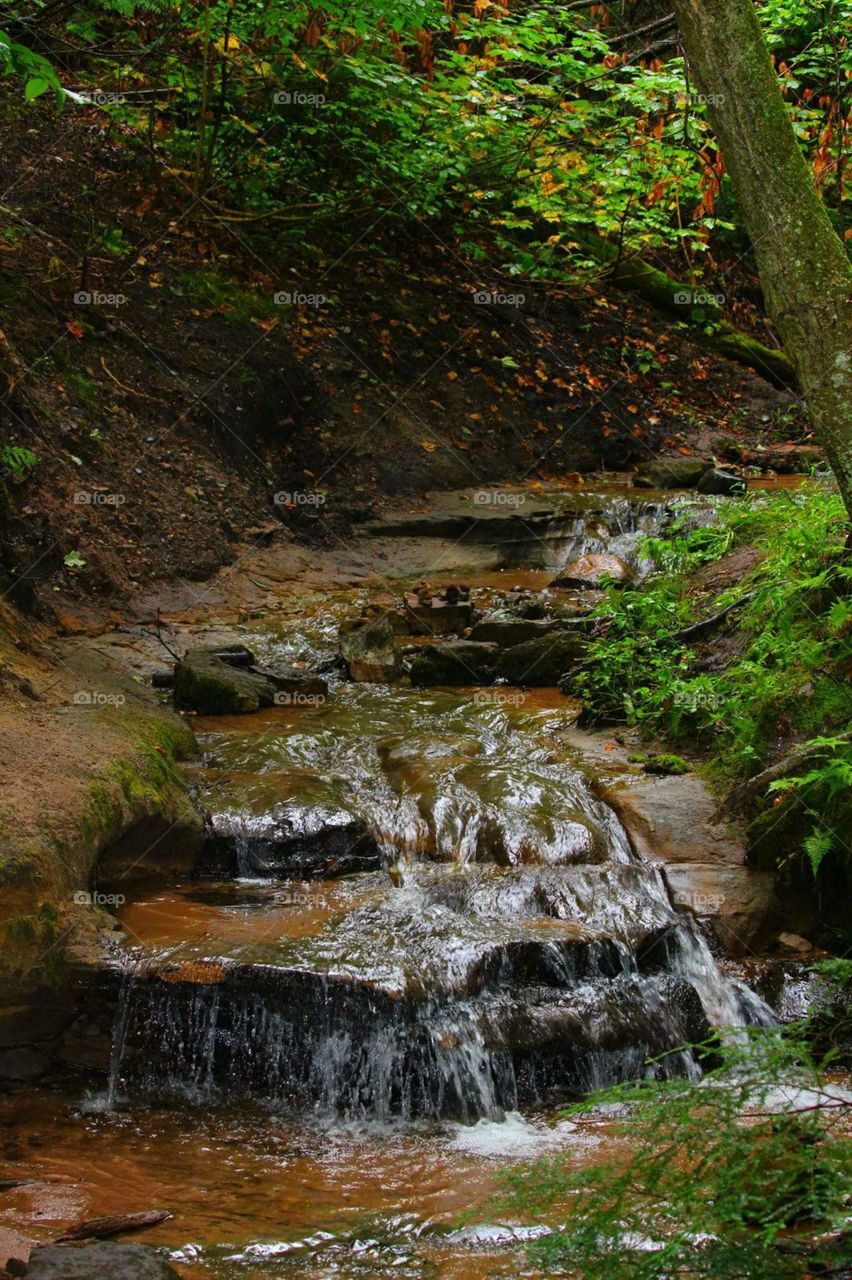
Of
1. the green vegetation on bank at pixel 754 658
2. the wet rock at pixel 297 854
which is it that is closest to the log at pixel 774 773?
the green vegetation on bank at pixel 754 658

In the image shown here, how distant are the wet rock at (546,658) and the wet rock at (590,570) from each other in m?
1.67

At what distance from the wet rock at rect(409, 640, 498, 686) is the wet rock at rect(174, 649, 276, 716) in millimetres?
1188

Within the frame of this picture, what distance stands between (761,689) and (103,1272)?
456 centimetres

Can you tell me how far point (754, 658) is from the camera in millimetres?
6848

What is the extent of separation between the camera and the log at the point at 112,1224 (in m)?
3.32

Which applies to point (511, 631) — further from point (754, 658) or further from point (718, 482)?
point (718, 482)

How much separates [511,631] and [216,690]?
237 centimetres

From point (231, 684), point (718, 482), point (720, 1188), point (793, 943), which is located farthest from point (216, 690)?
point (718, 482)

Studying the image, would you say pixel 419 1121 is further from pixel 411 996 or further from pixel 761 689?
pixel 761 689

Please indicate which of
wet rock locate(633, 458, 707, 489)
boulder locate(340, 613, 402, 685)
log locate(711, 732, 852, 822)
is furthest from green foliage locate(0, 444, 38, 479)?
wet rock locate(633, 458, 707, 489)

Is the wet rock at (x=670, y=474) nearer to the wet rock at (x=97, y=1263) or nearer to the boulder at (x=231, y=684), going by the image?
the boulder at (x=231, y=684)

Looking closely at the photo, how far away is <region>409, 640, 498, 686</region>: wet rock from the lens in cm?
830

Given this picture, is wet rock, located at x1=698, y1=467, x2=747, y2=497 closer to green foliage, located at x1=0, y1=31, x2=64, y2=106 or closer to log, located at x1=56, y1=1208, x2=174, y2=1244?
green foliage, located at x1=0, y1=31, x2=64, y2=106

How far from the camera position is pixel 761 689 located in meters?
6.26
